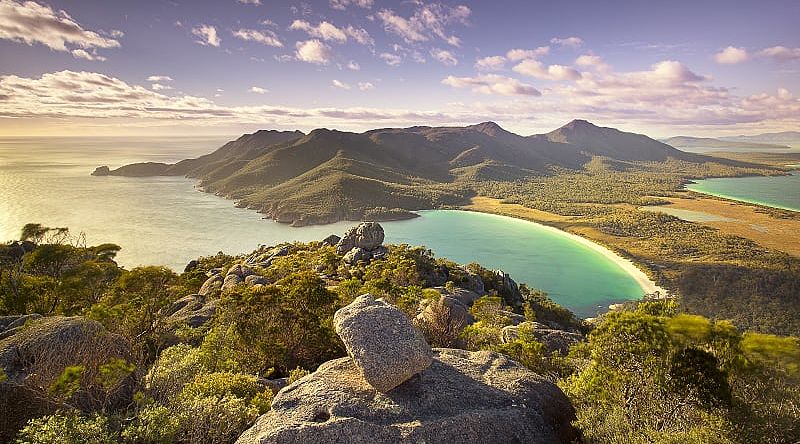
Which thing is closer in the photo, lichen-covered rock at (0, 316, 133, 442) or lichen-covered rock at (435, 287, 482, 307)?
lichen-covered rock at (0, 316, 133, 442)

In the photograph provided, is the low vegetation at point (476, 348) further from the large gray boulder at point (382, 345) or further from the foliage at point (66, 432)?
the large gray boulder at point (382, 345)

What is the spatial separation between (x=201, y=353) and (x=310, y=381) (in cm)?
1170

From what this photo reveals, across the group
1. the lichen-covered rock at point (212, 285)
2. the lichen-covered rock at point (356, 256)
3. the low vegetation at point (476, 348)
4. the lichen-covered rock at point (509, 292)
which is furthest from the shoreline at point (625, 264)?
the lichen-covered rock at point (212, 285)

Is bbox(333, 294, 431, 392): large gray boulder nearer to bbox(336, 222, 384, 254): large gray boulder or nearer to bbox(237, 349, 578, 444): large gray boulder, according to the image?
bbox(237, 349, 578, 444): large gray boulder

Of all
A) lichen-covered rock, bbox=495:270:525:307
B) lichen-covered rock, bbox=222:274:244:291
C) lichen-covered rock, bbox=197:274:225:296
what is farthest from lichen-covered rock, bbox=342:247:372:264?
lichen-covered rock, bbox=495:270:525:307

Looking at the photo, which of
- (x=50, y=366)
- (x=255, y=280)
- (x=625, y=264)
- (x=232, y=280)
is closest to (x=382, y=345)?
(x=50, y=366)

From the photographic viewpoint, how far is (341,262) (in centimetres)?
7188

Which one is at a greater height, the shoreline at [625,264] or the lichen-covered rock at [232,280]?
the lichen-covered rock at [232,280]

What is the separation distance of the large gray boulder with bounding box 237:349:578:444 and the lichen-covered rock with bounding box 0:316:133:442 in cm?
756

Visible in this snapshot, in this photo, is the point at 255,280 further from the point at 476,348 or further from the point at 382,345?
the point at 382,345

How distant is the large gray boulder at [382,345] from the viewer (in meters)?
14.5

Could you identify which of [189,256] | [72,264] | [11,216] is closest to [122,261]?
[189,256]

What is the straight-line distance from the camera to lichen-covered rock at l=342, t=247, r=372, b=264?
70688mm

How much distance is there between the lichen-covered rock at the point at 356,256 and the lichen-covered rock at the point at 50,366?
51959mm
